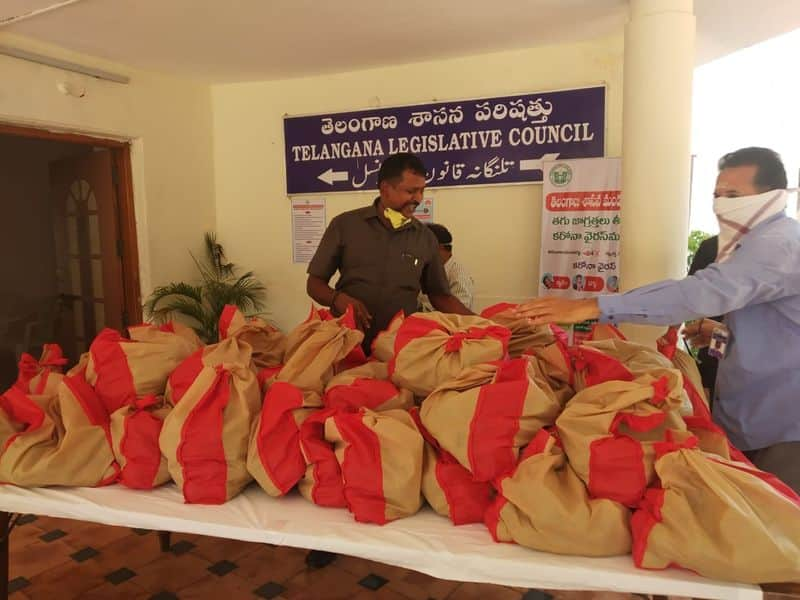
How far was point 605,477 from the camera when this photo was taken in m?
1.16

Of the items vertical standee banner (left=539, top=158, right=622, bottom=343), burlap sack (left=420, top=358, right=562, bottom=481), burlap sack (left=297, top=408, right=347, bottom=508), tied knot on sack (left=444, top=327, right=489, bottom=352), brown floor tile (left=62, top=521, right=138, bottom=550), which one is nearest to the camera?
burlap sack (left=420, top=358, right=562, bottom=481)

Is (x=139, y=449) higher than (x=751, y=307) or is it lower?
lower

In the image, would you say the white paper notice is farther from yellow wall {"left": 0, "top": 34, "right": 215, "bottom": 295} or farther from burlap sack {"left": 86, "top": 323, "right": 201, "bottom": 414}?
burlap sack {"left": 86, "top": 323, "right": 201, "bottom": 414}

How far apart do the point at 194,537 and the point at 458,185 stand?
2863 mm

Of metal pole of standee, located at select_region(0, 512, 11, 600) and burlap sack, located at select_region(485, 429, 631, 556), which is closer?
burlap sack, located at select_region(485, 429, 631, 556)

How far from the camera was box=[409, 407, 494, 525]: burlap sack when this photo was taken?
128 cm

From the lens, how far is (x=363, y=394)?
1.49 m

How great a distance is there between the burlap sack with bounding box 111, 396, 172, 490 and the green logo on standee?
10.5 feet

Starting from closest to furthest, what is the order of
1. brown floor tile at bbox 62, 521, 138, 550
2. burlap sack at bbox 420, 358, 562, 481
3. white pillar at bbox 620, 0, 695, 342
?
burlap sack at bbox 420, 358, 562, 481 < brown floor tile at bbox 62, 521, 138, 550 < white pillar at bbox 620, 0, 695, 342

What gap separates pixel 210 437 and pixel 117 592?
1.25 meters

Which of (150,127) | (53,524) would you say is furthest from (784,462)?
(150,127)

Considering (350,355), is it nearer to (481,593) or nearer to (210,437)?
(210,437)

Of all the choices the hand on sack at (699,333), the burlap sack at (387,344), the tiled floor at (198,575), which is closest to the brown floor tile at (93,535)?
the tiled floor at (198,575)

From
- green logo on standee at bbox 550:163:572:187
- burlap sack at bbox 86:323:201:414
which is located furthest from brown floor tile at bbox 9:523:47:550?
green logo on standee at bbox 550:163:572:187
